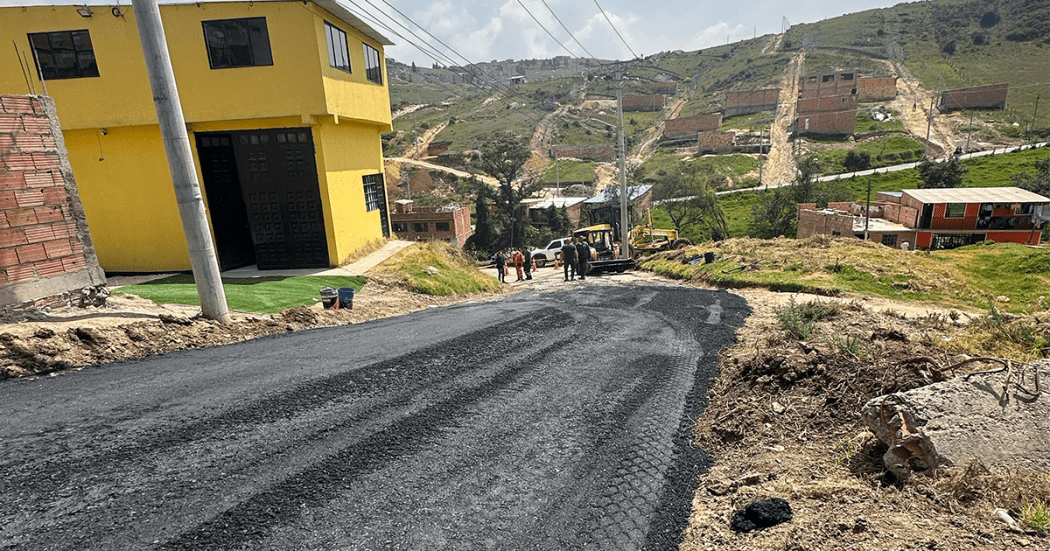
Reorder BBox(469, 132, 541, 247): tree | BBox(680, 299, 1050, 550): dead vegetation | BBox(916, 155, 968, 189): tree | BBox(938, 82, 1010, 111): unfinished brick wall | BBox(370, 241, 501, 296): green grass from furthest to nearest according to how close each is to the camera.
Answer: BBox(938, 82, 1010, 111): unfinished brick wall
BBox(916, 155, 968, 189): tree
BBox(469, 132, 541, 247): tree
BBox(370, 241, 501, 296): green grass
BBox(680, 299, 1050, 550): dead vegetation

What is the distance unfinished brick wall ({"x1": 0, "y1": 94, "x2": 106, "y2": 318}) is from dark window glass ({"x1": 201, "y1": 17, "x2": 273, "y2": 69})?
21.2 ft

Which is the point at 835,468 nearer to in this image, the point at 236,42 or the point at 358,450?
the point at 358,450

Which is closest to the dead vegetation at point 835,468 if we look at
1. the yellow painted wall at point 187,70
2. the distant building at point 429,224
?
the yellow painted wall at point 187,70

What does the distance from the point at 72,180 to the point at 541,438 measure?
955 centimetres

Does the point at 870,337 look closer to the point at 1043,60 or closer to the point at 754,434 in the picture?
the point at 754,434

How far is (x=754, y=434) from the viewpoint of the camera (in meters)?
4.72

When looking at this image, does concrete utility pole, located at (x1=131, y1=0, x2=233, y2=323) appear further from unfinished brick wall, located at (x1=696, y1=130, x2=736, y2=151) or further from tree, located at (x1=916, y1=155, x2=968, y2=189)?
unfinished brick wall, located at (x1=696, y1=130, x2=736, y2=151)

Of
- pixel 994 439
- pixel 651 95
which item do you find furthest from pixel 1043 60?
pixel 994 439

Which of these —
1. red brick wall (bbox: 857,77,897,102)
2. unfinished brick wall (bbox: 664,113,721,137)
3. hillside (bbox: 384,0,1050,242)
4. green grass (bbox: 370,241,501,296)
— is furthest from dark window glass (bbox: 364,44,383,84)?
red brick wall (bbox: 857,77,897,102)

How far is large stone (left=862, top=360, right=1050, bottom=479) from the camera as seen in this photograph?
3307mm

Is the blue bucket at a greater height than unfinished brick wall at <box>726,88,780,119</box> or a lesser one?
lesser

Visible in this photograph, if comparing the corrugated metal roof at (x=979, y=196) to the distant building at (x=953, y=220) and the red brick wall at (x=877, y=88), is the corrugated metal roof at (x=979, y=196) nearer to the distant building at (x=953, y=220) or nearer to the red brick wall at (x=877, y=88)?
the distant building at (x=953, y=220)

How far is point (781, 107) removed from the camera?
89250 mm

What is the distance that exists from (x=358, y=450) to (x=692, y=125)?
90.7m
